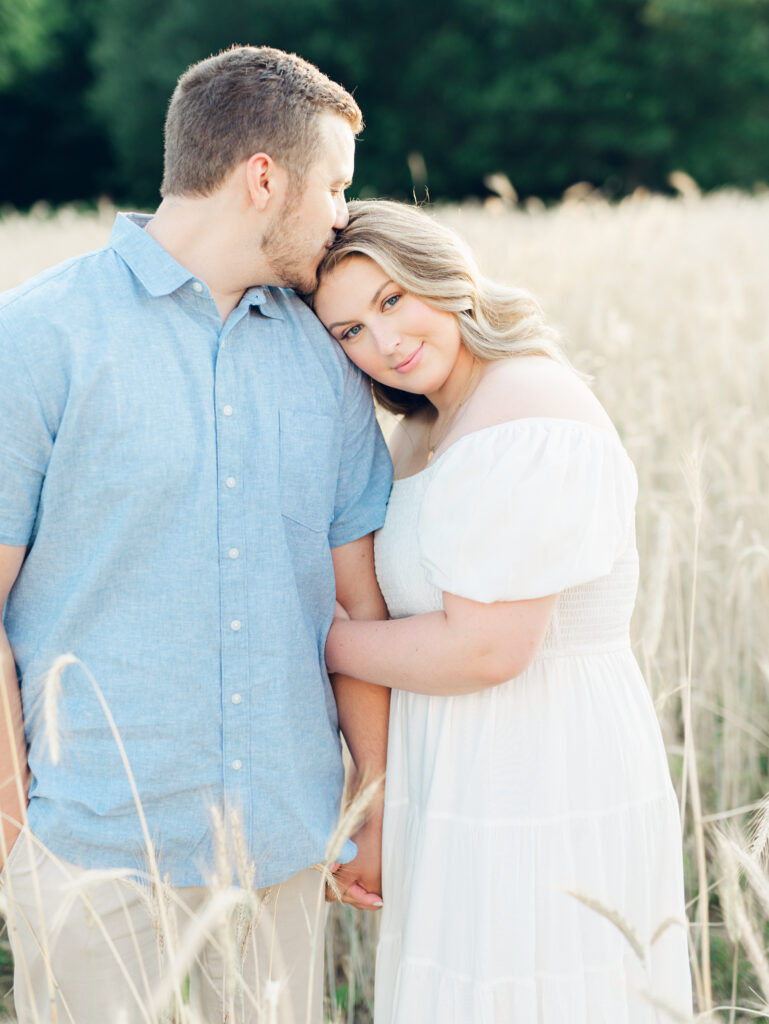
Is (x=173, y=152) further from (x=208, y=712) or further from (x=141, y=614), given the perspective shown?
(x=208, y=712)

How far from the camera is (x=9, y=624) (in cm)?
171

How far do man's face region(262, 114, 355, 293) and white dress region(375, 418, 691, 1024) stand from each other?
440 mm

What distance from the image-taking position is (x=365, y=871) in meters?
2.01

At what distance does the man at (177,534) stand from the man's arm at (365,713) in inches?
5.5

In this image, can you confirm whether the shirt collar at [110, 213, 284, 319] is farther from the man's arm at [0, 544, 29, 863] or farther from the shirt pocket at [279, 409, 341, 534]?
the man's arm at [0, 544, 29, 863]

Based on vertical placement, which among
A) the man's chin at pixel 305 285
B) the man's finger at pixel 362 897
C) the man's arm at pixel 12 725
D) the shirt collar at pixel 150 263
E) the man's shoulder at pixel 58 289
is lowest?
the man's finger at pixel 362 897

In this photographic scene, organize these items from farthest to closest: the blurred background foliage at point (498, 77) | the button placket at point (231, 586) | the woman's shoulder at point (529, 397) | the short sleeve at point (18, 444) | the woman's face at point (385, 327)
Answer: the blurred background foliage at point (498, 77), the woman's face at point (385, 327), the woman's shoulder at point (529, 397), the button placket at point (231, 586), the short sleeve at point (18, 444)

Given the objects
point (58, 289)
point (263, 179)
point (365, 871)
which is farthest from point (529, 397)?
point (365, 871)

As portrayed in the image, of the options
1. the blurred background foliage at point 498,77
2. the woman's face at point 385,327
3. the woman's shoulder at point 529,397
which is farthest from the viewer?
the blurred background foliage at point 498,77

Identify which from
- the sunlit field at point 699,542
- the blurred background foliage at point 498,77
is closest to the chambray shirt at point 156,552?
the sunlit field at point 699,542

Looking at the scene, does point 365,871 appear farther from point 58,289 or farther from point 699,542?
point 699,542

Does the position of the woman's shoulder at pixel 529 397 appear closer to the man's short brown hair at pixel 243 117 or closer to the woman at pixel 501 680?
the woman at pixel 501 680

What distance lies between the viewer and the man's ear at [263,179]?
1.69 metres

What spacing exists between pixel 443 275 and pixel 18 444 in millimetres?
848
